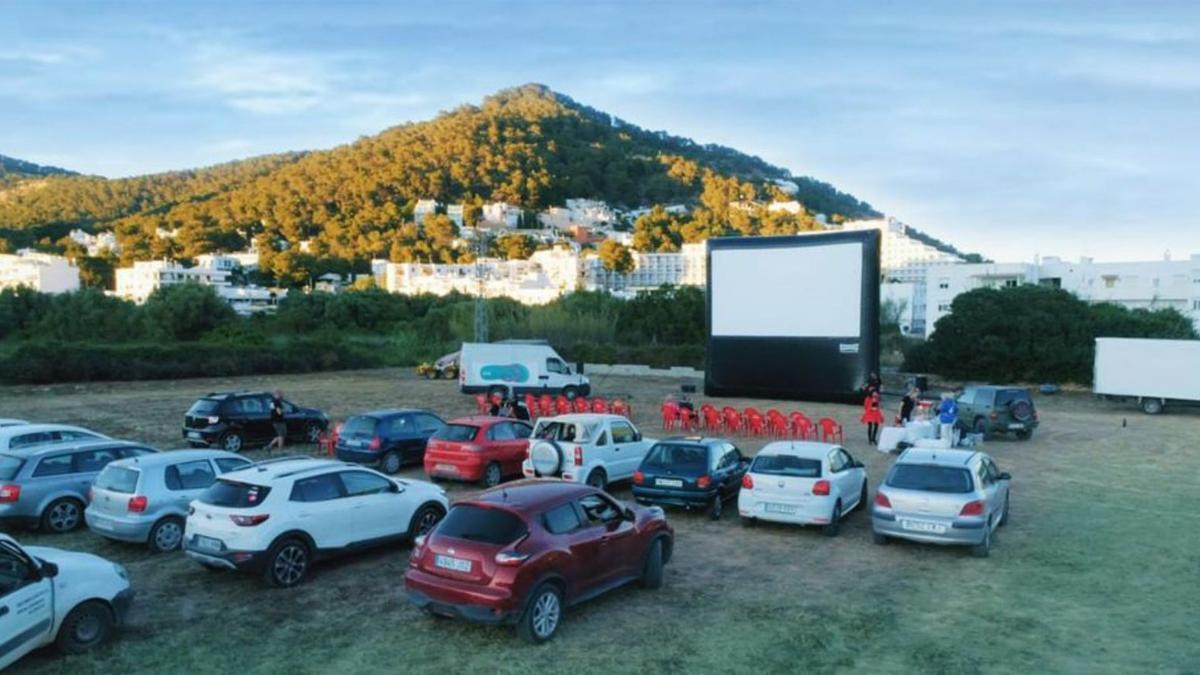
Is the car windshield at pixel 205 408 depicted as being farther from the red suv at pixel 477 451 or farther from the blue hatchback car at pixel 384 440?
the red suv at pixel 477 451

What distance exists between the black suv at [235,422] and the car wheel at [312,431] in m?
0.03

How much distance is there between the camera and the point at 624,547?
26.2 ft

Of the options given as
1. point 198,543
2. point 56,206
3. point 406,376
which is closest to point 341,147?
point 56,206

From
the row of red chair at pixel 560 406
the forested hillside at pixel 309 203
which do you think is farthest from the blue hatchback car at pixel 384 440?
the forested hillside at pixel 309 203

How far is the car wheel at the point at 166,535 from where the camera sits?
32.1 ft

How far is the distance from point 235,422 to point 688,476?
10.4 metres

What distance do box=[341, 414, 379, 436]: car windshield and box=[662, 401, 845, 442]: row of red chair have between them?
8.53m

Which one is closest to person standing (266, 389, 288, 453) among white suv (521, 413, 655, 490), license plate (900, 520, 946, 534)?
white suv (521, 413, 655, 490)

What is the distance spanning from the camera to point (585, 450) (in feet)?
42.2

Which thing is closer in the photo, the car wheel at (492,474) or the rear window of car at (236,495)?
the rear window of car at (236,495)

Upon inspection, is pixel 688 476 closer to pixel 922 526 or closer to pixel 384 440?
pixel 922 526

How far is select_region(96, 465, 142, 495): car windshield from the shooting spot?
9797 mm

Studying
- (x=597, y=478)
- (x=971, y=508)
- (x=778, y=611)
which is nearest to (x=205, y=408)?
(x=597, y=478)

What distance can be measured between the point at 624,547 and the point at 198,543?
4256mm
